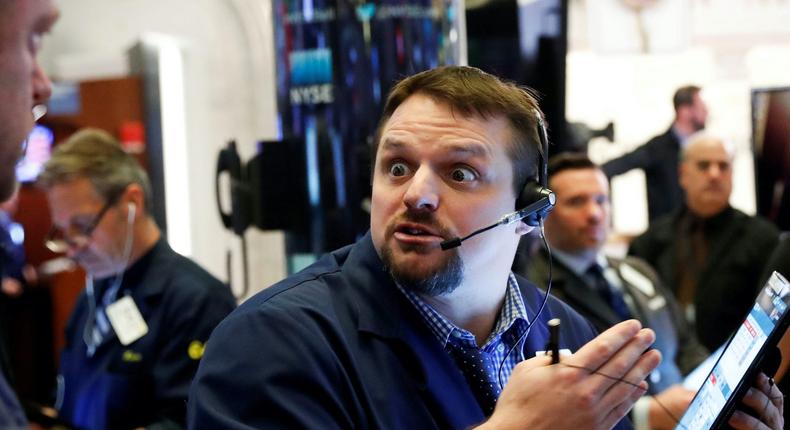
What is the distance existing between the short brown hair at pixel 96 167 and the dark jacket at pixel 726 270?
2123 mm

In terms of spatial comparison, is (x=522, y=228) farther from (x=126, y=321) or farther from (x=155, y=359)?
(x=126, y=321)

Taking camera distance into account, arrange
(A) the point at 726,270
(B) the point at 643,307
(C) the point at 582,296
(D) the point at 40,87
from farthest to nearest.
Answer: (A) the point at 726,270, (B) the point at 643,307, (C) the point at 582,296, (D) the point at 40,87

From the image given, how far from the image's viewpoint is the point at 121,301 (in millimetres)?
2836

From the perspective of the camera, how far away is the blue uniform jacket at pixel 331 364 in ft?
4.79

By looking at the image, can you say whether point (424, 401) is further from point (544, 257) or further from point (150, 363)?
point (544, 257)

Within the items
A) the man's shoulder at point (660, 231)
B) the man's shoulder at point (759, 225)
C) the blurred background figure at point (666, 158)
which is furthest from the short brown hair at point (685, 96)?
the man's shoulder at point (759, 225)

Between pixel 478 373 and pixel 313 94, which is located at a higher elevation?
pixel 313 94

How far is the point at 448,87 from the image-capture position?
180 centimetres

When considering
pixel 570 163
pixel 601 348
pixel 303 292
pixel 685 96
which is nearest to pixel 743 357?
pixel 601 348

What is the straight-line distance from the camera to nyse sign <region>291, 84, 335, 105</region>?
9.54 feet

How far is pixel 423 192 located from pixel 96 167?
1.73 meters

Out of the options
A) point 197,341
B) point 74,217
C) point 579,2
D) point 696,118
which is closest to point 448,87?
point 197,341

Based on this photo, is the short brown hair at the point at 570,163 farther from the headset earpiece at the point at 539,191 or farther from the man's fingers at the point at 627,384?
the man's fingers at the point at 627,384

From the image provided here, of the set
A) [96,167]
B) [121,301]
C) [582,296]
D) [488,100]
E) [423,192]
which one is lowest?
[582,296]
